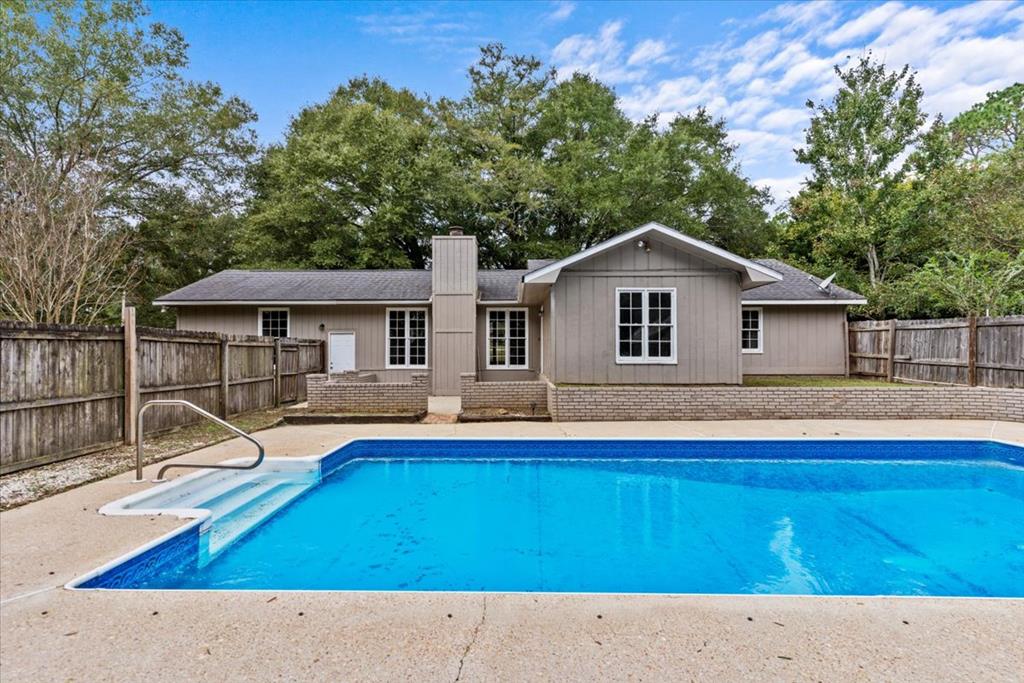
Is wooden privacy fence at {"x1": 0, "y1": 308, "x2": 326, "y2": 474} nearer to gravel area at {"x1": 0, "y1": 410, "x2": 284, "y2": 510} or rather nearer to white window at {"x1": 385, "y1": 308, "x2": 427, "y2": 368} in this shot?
gravel area at {"x1": 0, "y1": 410, "x2": 284, "y2": 510}

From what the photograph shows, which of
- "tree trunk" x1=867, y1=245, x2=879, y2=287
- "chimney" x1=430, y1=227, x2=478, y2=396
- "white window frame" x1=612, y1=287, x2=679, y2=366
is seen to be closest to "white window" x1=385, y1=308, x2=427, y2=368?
"chimney" x1=430, y1=227, x2=478, y2=396

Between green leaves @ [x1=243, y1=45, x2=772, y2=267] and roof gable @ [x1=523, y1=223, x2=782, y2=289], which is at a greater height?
green leaves @ [x1=243, y1=45, x2=772, y2=267]

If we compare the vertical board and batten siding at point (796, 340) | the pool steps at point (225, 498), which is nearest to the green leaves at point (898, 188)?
the vertical board and batten siding at point (796, 340)

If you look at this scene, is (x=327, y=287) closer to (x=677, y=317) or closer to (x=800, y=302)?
(x=677, y=317)

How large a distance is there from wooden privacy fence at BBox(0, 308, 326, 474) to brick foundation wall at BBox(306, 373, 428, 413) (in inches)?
57.7

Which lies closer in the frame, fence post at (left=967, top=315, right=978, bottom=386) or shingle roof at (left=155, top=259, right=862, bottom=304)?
fence post at (left=967, top=315, right=978, bottom=386)

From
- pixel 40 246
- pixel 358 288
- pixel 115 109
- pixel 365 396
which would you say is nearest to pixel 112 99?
pixel 115 109

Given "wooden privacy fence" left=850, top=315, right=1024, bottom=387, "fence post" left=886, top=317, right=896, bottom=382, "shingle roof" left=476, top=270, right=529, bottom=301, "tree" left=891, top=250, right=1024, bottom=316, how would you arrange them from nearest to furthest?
1. "wooden privacy fence" left=850, top=315, right=1024, bottom=387
2. "tree" left=891, top=250, right=1024, bottom=316
3. "fence post" left=886, top=317, right=896, bottom=382
4. "shingle roof" left=476, top=270, right=529, bottom=301

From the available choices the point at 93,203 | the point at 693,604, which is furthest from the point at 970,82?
the point at 93,203

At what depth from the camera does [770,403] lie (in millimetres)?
9883

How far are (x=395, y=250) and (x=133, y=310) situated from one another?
18266 mm

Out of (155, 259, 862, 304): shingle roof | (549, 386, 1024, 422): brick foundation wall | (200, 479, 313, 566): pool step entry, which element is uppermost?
(155, 259, 862, 304): shingle roof

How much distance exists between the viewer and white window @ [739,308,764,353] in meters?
14.9

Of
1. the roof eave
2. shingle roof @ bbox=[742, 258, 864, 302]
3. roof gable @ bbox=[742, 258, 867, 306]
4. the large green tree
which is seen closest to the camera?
the roof eave
